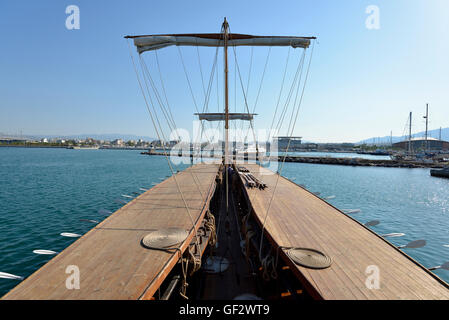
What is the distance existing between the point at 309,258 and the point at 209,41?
46.5ft

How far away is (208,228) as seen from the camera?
9.01m

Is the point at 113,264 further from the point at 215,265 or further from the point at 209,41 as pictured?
the point at 209,41

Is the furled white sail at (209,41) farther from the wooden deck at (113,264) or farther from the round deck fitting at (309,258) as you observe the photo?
the round deck fitting at (309,258)

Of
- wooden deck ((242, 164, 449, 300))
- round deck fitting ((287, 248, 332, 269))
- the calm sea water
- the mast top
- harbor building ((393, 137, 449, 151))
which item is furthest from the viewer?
harbor building ((393, 137, 449, 151))

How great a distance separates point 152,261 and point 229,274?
416cm

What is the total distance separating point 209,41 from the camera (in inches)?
538

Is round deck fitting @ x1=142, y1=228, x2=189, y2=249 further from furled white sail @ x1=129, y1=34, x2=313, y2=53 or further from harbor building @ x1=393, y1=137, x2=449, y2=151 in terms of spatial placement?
harbor building @ x1=393, y1=137, x2=449, y2=151

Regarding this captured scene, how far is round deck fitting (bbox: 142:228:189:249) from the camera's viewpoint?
5.74 m

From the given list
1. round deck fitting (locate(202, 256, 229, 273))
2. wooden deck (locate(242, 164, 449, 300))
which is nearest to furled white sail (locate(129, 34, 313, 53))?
wooden deck (locate(242, 164, 449, 300))

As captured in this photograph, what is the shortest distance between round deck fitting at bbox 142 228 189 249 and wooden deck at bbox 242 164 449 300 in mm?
2900

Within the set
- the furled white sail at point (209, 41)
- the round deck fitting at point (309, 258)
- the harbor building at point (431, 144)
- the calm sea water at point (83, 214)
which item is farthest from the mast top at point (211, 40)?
the harbor building at point (431, 144)

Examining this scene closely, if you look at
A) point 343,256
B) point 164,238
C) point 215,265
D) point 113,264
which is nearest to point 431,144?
point 343,256
